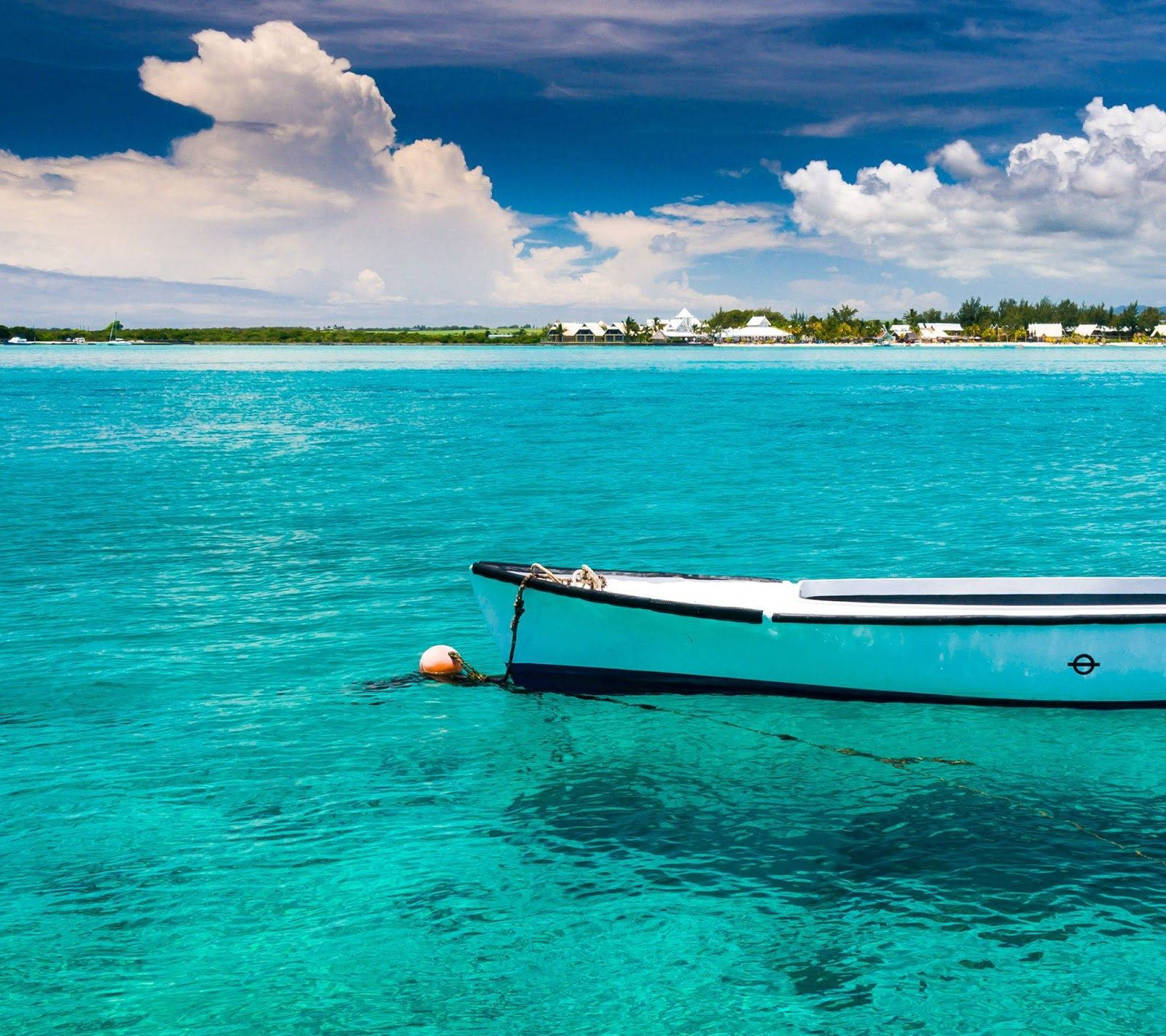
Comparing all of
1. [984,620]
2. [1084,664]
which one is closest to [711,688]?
[984,620]

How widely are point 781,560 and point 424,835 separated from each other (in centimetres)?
1488

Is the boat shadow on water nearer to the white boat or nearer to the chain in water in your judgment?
the chain in water

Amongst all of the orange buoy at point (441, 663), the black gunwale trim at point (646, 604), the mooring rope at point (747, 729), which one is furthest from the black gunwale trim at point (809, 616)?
the orange buoy at point (441, 663)

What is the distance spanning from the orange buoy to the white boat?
1439 mm

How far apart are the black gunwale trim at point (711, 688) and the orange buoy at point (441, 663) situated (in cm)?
145

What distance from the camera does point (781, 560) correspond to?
947 inches

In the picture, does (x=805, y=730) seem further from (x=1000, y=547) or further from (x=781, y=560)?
(x=1000, y=547)

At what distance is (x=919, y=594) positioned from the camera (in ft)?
46.6

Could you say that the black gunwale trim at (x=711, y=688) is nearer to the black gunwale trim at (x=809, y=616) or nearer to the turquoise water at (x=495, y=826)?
the turquoise water at (x=495, y=826)

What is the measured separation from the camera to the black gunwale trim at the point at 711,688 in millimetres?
13148

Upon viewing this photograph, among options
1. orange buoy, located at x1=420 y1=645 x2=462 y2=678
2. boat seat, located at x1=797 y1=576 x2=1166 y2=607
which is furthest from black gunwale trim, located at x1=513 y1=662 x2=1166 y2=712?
orange buoy, located at x1=420 y1=645 x2=462 y2=678

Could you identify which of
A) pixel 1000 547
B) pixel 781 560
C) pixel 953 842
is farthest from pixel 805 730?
pixel 1000 547

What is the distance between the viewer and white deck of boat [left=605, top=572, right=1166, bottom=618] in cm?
1353

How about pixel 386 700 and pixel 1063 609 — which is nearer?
pixel 1063 609
